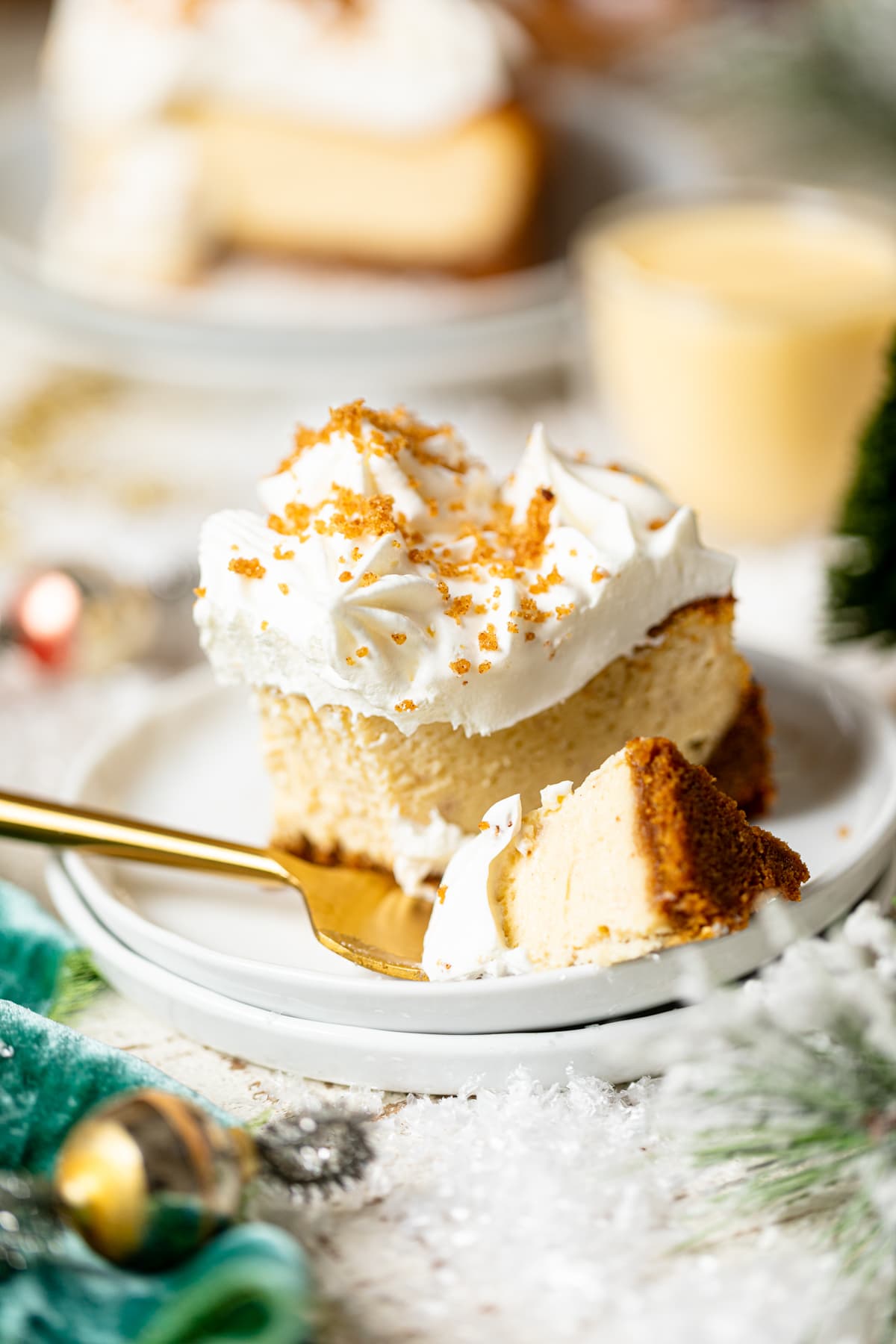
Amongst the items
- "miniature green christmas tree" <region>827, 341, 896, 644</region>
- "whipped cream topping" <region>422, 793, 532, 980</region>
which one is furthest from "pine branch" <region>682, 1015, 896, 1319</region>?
"miniature green christmas tree" <region>827, 341, 896, 644</region>

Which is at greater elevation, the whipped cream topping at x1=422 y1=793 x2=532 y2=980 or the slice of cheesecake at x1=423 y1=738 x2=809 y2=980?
the slice of cheesecake at x1=423 y1=738 x2=809 y2=980

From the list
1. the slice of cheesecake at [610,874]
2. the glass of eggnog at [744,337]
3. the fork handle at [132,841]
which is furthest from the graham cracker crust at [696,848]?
the glass of eggnog at [744,337]

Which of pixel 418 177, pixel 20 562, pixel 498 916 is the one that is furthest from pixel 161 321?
pixel 498 916

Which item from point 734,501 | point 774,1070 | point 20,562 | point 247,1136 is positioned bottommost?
point 20,562

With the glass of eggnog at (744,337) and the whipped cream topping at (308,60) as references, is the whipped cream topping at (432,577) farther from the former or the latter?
the whipped cream topping at (308,60)

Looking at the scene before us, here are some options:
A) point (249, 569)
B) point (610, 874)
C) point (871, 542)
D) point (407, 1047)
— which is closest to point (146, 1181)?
point (407, 1047)

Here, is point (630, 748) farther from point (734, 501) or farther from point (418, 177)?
point (418, 177)

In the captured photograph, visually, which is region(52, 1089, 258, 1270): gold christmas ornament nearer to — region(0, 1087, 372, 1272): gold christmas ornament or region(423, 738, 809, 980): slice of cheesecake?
region(0, 1087, 372, 1272): gold christmas ornament
